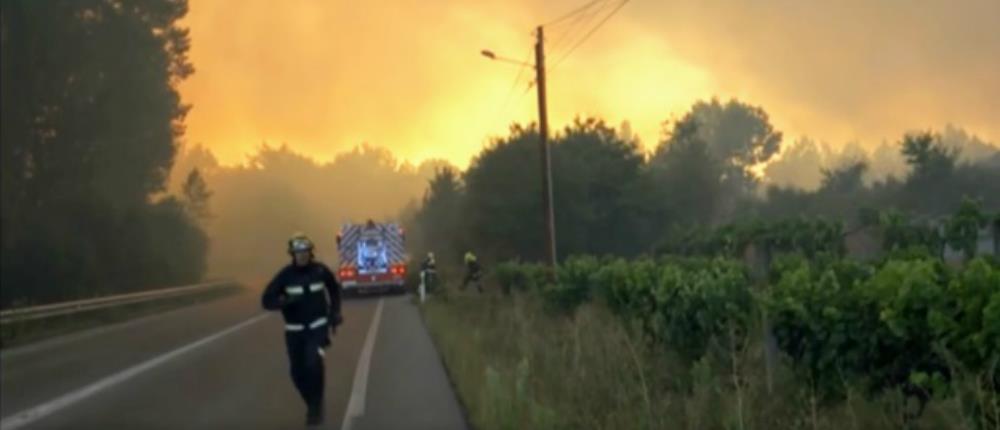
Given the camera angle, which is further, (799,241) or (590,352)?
(799,241)

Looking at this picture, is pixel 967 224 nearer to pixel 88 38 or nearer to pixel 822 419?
pixel 822 419

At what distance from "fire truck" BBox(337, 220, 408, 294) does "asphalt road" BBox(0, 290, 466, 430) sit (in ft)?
94.7

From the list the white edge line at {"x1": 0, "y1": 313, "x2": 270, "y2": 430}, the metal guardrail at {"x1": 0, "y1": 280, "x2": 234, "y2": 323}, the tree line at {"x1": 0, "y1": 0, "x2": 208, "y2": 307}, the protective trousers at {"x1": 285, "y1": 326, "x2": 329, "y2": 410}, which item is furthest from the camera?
the tree line at {"x1": 0, "y1": 0, "x2": 208, "y2": 307}

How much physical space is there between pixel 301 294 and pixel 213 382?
5600 millimetres

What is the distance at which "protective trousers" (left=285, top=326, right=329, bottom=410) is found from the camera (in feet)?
48.0

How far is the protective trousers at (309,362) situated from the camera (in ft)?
48.0

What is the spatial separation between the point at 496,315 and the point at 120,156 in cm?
2802

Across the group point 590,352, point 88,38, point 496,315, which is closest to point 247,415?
point 590,352

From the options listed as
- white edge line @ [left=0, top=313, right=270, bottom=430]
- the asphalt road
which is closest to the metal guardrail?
the asphalt road

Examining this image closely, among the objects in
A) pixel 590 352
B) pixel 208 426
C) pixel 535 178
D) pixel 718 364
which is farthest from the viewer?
pixel 535 178

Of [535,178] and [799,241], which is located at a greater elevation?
[535,178]

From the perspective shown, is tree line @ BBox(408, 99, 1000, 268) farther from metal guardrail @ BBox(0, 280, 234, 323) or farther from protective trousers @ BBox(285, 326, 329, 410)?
protective trousers @ BBox(285, 326, 329, 410)

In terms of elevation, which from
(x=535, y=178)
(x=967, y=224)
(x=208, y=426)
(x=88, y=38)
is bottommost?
(x=208, y=426)

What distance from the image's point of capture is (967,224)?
51.0 ft
